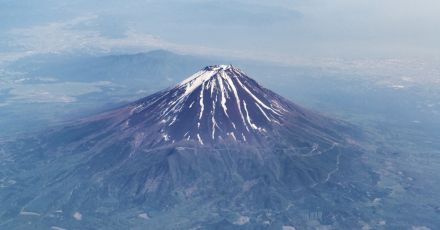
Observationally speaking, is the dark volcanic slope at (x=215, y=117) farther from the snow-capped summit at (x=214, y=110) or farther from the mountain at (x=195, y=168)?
the mountain at (x=195, y=168)

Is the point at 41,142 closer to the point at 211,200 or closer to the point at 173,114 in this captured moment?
the point at 173,114

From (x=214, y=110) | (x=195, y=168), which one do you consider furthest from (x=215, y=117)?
(x=195, y=168)

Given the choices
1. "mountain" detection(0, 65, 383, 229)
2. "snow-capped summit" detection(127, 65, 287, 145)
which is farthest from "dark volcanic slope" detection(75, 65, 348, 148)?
"mountain" detection(0, 65, 383, 229)

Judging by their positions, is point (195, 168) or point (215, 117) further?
point (215, 117)

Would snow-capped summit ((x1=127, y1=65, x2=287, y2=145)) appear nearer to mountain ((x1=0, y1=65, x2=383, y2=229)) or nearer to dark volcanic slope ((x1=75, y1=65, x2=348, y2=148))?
dark volcanic slope ((x1=75, y1=65, x2=348, y2=148))

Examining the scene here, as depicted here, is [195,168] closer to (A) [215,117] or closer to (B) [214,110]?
(A) [215,117]

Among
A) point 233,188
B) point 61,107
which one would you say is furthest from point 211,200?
point 61,107

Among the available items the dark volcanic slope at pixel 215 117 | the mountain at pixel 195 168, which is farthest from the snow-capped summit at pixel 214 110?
the mountain at pixel 195 168

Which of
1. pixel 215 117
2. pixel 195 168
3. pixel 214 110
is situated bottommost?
pixel 195 168
